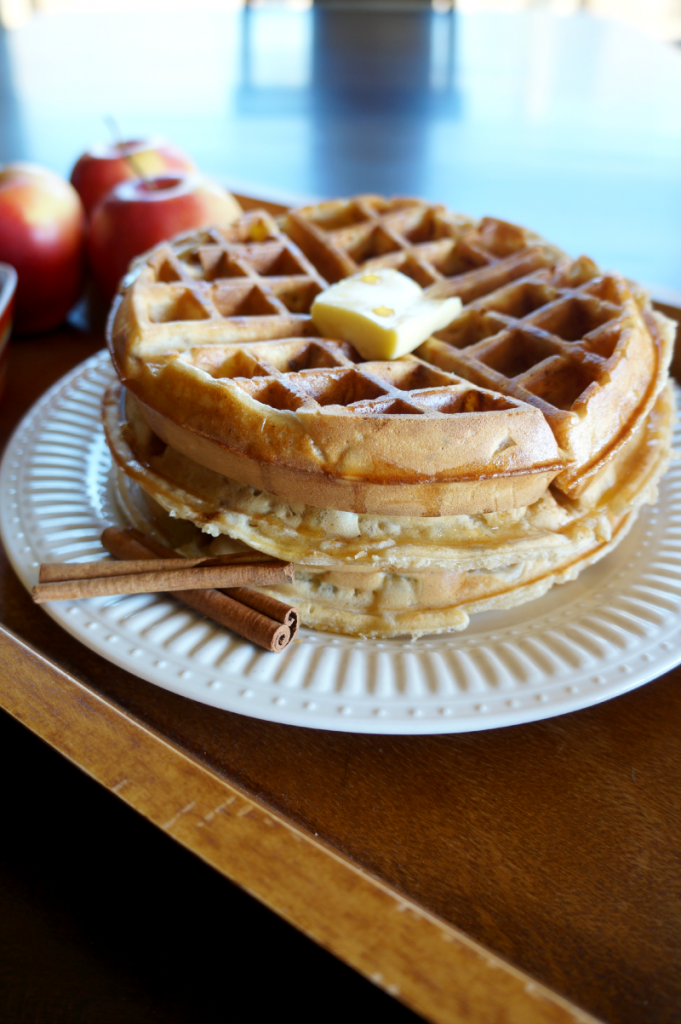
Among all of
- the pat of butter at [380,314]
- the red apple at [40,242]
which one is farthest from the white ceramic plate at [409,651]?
A: the red apple at [40,242]

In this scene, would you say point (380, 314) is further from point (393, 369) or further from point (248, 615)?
point (248, 615)

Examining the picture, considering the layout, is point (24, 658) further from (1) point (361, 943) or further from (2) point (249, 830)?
(1) point (361, 943)

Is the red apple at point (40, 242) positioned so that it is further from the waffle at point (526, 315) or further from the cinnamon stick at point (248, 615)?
the cinnamon stick at point (248, 615)

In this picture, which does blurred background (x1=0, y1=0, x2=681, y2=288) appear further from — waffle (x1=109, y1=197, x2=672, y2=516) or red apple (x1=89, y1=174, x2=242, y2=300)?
waffle (x1=109, y1=197, x2=672, y2=516)

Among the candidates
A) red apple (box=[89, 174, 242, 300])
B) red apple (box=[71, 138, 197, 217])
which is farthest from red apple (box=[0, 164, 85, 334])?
red apple (box=[71, 138, 197, 217])

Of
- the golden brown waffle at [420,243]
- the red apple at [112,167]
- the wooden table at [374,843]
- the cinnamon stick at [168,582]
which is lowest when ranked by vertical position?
the wooden table at [374,843]

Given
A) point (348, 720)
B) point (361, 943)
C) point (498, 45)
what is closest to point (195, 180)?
point (348, 720)
